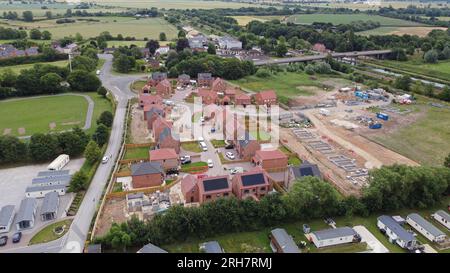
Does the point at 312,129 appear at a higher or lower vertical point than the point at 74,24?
lower

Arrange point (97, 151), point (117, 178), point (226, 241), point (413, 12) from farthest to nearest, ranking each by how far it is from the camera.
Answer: point (413, 12) < point (97, 151) < point (117, 178) < point (226, 241)

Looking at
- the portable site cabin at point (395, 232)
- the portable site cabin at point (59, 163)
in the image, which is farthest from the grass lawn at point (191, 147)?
the portable site cabin at point (395, 232)

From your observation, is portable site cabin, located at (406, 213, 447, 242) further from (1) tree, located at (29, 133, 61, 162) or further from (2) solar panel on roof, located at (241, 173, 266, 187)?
(1) tree, located at (29, 133, 61, 162)

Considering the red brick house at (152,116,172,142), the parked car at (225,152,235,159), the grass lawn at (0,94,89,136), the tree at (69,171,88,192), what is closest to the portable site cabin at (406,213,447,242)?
the parked car at (225,152,235,159)

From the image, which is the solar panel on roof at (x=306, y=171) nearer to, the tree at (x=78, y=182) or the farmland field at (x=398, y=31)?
the tree at (x=78, y=182)
